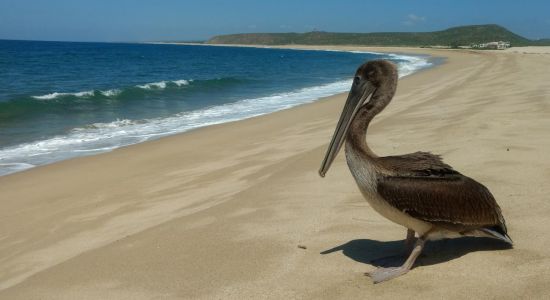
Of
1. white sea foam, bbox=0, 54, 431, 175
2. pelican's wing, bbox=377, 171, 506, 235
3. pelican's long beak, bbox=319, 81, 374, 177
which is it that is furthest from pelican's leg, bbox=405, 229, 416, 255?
white sea foam, bbox=0, 54, 431, 175

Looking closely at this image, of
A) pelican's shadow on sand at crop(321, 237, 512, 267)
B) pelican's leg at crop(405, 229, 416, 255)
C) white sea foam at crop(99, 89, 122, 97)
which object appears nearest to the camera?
pelican's shadow on sand at crop(321, 237, 512, 267)

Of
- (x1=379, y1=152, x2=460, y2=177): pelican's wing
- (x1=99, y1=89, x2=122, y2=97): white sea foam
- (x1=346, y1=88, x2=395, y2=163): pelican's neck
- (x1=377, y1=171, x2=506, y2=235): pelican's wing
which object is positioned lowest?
(x1=99, y1=89, x2=122, y2=97): white sea foam

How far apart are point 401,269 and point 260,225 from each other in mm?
1732

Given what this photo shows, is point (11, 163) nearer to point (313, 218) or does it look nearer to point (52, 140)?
point (52, 140)

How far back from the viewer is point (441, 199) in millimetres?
3342

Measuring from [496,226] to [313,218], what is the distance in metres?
1.83

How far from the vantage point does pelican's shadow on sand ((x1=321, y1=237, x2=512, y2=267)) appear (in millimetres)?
3781

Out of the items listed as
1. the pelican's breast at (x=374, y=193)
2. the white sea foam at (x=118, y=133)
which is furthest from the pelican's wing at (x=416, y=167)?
the white sea foam at (x=118, y=133)

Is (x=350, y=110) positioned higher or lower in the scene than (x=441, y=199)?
higher

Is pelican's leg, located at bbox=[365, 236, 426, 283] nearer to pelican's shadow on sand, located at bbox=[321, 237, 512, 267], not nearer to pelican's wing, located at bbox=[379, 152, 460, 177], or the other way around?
pelican's shadow on sand, located at bbox=[321, 237, 512, 267]

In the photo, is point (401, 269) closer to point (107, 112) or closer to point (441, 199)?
point (441, 199)

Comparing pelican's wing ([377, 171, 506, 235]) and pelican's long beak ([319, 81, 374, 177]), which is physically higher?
pelican's long beak ([319, 81, 374, 177])

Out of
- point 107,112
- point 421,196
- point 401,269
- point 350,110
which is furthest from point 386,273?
point 107,112

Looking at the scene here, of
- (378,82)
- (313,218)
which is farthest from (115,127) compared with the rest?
(378,82)
